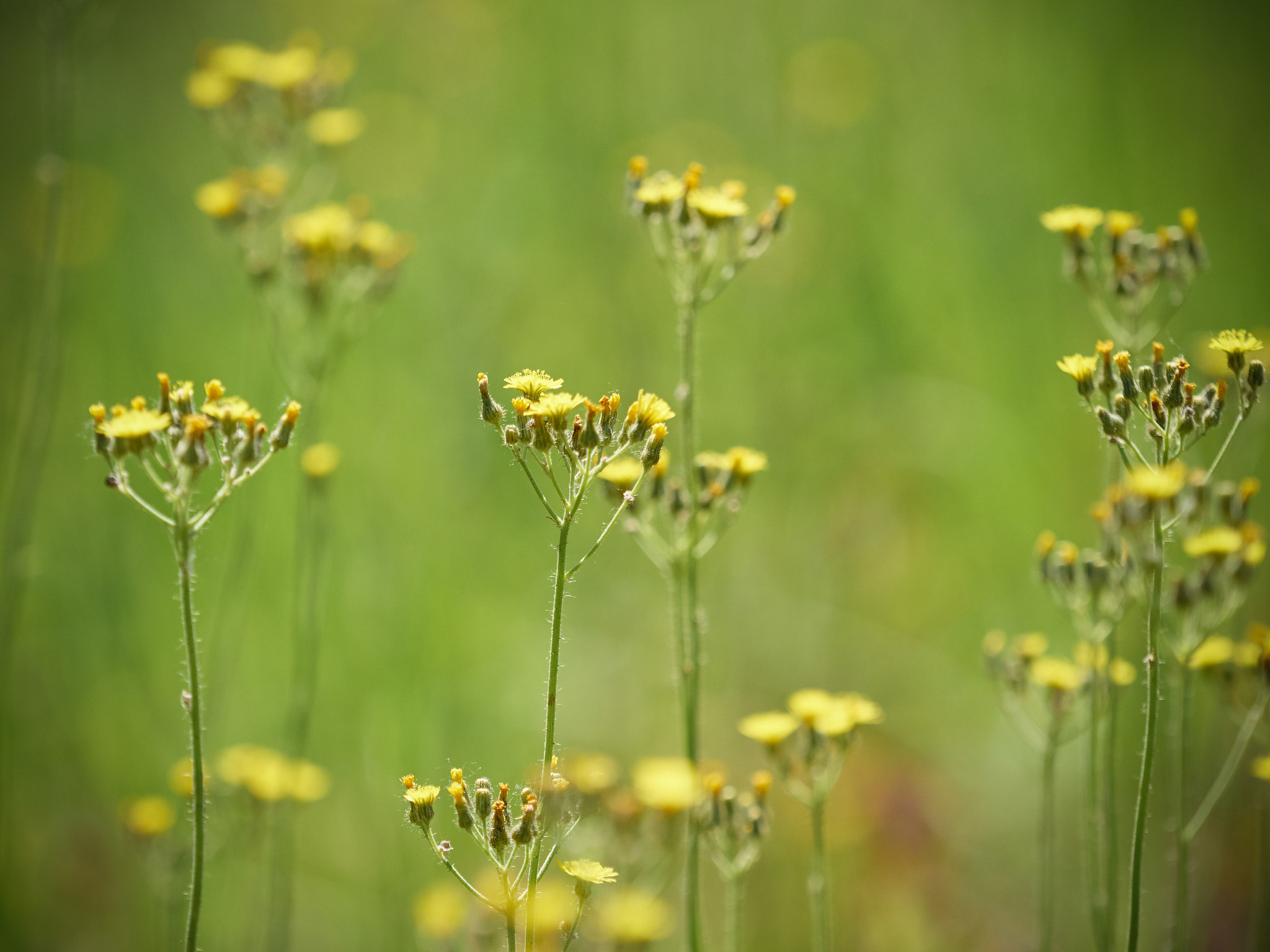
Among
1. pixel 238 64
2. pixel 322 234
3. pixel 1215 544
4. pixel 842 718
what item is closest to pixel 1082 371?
pixel 1215 544

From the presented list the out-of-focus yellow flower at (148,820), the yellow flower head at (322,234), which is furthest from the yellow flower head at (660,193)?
the out-of-focus yellow flower at (148,820)

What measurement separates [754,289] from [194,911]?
232 inches

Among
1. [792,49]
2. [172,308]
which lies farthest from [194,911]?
[792,49]

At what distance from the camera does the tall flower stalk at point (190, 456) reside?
2.25 meters

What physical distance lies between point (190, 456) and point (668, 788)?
1727mm

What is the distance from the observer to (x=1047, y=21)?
27.3 ft

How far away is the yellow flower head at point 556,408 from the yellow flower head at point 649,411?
19 centimetres

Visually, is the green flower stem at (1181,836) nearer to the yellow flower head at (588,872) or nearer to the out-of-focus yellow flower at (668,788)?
the out-of-focus yellow flower at (668,788)

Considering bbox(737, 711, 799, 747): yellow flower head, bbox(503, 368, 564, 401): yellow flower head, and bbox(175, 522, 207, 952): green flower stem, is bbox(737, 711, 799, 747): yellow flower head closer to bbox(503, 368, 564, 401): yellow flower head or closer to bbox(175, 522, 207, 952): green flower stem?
bbox(503, 368, 564, 401): yellow flower head

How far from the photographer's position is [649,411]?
2.76 metres

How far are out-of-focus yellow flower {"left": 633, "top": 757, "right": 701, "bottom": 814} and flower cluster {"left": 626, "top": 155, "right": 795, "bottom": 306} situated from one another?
156cm

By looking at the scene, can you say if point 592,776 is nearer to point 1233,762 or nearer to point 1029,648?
point 1029,648

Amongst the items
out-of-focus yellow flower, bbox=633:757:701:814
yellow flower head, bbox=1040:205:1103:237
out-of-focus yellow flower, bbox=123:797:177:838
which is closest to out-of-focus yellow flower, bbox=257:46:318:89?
out-of-focus yellow flower, bbox=123:797:177:838

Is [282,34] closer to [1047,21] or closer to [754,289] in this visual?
[754,289]
